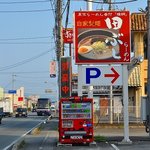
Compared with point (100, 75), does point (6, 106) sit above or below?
below

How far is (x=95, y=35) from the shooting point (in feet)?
72.6

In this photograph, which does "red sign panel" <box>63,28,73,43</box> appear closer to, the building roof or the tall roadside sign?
the building roof

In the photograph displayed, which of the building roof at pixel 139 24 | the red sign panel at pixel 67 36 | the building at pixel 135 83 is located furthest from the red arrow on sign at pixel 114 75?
the red sign panel at pixel 67 36

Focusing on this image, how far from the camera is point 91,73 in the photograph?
22.2 meters

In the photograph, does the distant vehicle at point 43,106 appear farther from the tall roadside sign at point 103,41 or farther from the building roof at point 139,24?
the tall roadside sign at point 103,41

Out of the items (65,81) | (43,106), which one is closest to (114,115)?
(65,81)

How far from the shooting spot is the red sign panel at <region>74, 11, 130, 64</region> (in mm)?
22094

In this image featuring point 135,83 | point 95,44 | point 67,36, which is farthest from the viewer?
point 67,36

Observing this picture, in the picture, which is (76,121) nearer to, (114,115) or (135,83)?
(114,115)

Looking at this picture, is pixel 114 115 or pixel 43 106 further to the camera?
pixel 43 106

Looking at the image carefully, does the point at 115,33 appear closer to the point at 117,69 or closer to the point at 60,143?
the point at 117,69

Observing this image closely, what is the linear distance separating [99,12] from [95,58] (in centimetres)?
211

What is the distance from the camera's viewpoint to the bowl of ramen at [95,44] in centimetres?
2208

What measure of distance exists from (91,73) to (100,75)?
44cm
